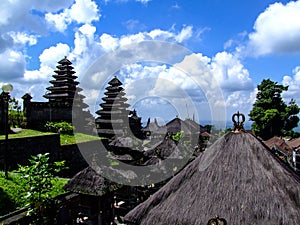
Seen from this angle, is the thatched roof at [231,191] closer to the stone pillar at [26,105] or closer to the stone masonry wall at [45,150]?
the stone masonry wall at [45,150]

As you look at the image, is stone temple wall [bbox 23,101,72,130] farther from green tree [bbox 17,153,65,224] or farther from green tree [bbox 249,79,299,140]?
green tree [bbox 249,79,299,140]

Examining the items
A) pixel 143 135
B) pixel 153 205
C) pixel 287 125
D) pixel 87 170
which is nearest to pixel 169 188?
pixel 153 205

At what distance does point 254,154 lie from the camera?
479 cm

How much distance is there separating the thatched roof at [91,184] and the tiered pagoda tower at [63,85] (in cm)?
1648

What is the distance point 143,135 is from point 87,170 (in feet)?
66.6

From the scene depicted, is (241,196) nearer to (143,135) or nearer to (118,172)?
(118,172)

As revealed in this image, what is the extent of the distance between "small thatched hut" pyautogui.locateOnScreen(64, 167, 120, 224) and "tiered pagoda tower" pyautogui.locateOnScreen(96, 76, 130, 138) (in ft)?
50.8

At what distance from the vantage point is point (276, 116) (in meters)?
33.6

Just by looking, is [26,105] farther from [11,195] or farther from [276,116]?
[276,116]

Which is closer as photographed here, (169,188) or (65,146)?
(169,188)

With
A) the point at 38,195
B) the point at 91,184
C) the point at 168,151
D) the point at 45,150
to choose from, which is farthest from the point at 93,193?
the point at 45,150

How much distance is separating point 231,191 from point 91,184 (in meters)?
4.76

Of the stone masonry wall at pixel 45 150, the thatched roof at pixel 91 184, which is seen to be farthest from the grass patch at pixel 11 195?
the stone masonry wall at pixel 45 150

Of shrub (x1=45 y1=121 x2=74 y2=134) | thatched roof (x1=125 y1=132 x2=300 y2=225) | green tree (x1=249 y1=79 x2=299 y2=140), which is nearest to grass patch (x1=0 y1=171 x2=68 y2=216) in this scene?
thatched roof (x1=125 y1=132 x2=300 y2=225)
